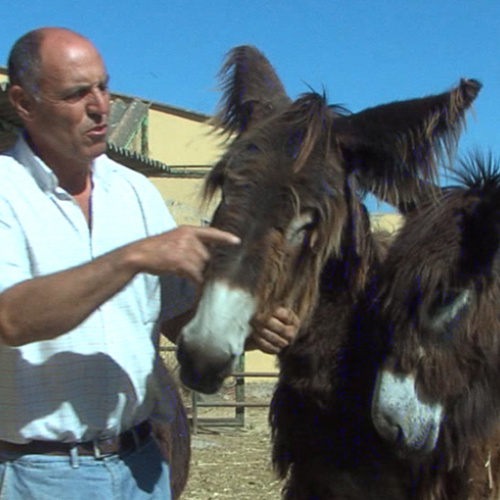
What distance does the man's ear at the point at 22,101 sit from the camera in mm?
2473

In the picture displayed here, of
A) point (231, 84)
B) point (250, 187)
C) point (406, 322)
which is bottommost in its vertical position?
point (406, 322)

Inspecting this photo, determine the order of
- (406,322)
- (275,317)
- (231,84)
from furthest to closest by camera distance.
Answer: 1. (231,84)
2. (406,322)
3. (275,317)

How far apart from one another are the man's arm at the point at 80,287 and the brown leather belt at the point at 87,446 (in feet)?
1.21

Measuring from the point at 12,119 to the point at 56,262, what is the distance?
516 cm

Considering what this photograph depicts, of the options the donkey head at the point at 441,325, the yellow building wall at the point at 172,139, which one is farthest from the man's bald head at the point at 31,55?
the yellow building wall at the point at 172,139

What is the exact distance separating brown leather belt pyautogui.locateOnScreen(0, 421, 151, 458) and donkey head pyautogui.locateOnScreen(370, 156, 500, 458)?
94 cm

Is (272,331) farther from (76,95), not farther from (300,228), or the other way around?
(76,95)

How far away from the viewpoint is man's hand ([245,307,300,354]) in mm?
2604

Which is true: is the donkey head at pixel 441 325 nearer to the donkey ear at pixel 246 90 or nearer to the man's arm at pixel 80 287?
the donkey ear at pixel 246 90

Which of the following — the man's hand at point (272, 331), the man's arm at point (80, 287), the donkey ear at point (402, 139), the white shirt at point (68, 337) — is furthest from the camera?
the donkey ear at point (402, 139)

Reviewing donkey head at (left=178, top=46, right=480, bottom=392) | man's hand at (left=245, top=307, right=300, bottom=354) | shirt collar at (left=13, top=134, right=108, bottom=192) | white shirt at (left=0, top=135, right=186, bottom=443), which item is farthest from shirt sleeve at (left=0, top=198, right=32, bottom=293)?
man's hand at (left=245, top=307, right=300, bottom=354)

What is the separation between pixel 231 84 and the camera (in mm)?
3533

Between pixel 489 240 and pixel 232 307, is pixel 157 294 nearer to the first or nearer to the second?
pixel 232 307

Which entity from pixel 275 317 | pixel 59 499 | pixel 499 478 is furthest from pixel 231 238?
pixel 499 478
